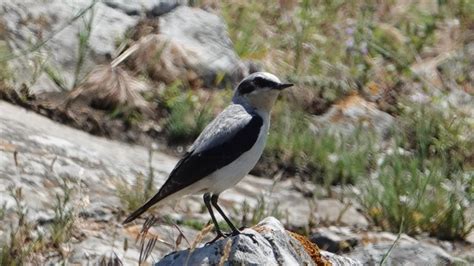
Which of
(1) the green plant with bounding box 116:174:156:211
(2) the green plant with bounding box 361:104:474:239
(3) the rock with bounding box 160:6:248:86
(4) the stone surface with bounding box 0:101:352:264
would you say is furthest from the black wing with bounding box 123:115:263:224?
(3) the rock with bounding box 160:6:248:86

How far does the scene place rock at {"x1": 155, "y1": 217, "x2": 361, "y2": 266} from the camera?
21.6ft

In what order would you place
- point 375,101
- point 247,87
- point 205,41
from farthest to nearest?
point 375,101, point 205,41, point 247,87

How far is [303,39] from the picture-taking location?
529 inches

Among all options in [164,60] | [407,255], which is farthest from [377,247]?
[164,60]

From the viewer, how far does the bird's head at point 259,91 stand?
7.94 m

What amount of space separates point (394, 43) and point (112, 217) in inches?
220

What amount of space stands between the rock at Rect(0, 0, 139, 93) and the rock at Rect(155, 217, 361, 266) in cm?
471

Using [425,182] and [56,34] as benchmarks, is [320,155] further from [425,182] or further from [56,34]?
[56,34]

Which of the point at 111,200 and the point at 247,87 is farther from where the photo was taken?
the point at 111,200

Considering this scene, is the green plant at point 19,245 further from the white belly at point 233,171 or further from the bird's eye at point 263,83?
the bird's eye at point 263,83

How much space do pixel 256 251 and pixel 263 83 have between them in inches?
63.5

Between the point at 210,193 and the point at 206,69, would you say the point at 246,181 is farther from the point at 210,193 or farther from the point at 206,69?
the point at 210,193

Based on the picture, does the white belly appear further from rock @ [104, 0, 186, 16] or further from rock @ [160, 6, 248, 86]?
rock @ [104, 0, 186, 16]

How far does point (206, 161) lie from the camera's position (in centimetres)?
743
